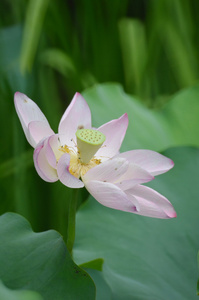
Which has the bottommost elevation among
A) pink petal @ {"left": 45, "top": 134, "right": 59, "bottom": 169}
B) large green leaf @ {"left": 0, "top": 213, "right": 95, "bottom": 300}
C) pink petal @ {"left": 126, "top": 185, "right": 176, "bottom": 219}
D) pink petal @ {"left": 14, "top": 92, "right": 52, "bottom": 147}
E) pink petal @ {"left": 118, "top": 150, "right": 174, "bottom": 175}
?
large green leaf @ {"left": 0, "top": 213, "right": 95, "bottom": 300}

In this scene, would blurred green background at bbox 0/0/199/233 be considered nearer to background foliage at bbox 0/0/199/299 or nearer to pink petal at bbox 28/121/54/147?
background foliage at bbox 0/0/199/299

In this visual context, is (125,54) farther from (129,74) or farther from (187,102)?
(187,102)

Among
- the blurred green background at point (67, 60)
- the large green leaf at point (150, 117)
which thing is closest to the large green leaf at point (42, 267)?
the large green leaf at point (150, 117)

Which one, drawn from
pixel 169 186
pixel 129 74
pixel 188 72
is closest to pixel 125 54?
pixel 129 74

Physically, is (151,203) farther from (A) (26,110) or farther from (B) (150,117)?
(B) (150,117)

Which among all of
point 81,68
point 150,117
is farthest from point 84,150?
point 81,68

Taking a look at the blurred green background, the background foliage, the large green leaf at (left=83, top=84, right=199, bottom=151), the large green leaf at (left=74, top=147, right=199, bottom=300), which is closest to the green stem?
the large green leaf at (left=74, top=147, right=199, bottom=300)
